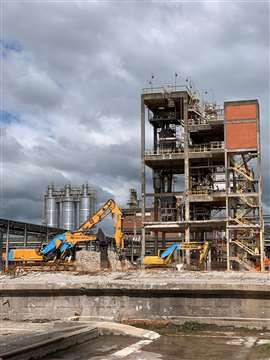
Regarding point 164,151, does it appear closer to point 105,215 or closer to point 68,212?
point 105,215

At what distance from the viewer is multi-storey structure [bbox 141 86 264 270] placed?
158 ft

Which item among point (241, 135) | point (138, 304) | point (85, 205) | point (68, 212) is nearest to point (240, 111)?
point (241, 135)

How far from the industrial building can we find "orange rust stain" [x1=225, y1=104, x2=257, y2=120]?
31.1 meters

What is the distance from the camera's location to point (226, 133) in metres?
49.4

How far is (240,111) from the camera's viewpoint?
5000cm

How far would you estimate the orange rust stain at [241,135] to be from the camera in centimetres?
4912

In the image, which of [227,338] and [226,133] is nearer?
[227,338]

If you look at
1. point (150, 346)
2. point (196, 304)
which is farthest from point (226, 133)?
point (150, 346)

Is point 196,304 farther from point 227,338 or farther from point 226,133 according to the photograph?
point 226,133

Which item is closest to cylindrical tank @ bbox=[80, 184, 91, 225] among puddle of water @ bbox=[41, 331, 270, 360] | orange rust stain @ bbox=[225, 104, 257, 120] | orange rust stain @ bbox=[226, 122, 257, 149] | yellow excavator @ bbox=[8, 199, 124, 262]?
yellow excavator @ bbox=[8, 199, 124, 262]

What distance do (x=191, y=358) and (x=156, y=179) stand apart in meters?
44.3

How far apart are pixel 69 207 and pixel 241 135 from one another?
113ft

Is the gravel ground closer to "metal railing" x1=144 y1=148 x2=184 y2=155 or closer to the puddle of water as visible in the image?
the puddle of water

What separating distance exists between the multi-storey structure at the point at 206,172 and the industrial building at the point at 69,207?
67.5 feet
